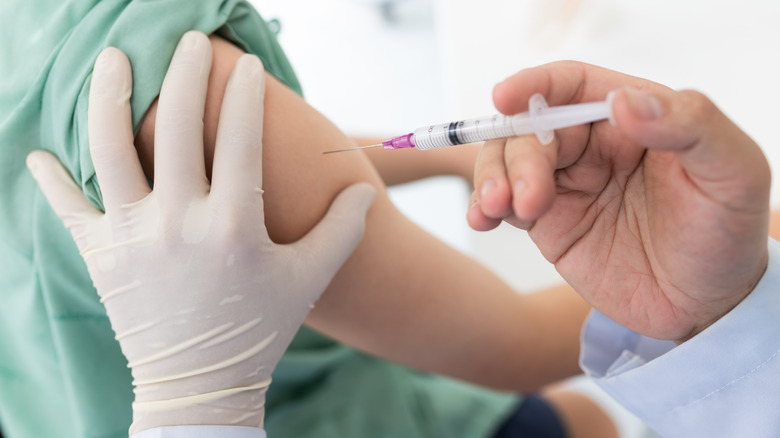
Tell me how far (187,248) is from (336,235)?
19 centimetres

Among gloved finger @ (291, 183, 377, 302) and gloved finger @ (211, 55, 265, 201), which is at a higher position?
gloved finger @ (211, 55, 265, 201)

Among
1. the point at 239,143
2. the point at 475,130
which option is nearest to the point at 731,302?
the point at 475,130

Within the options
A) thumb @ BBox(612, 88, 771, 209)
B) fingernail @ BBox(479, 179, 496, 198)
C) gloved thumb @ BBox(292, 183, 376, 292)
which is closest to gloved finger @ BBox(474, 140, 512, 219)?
fingernail @ BBox(479, 179, 496, 198)

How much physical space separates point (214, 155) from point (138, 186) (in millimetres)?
103

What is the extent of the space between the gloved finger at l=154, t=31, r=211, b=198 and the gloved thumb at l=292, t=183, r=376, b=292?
0.16 m

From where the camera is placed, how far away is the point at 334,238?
2.45 feet

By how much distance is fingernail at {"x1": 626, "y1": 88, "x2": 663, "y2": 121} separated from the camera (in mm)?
453

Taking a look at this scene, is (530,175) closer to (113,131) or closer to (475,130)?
(475,130)

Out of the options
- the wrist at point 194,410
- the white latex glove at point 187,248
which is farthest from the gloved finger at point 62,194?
the wrist at point 194,410

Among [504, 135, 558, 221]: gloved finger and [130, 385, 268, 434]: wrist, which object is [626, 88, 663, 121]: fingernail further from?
[130, 385, 268, 434]: wrist

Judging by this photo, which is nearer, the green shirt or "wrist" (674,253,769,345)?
"wrist" (674,253,769,345)

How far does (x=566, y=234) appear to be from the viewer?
0.65 metres

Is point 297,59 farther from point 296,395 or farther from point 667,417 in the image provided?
point 667,417

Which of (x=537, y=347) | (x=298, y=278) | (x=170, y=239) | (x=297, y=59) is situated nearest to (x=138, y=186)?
(x=170, y=239)
